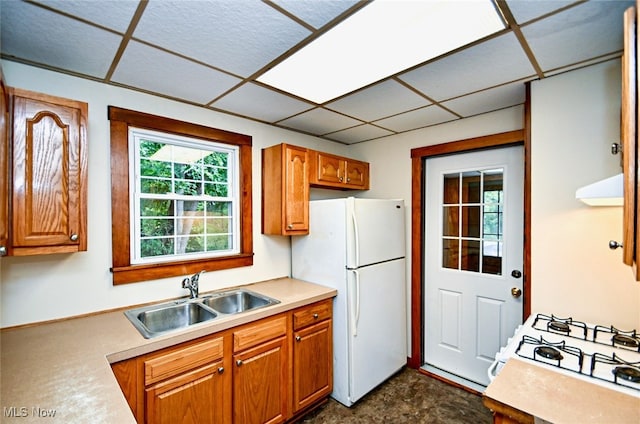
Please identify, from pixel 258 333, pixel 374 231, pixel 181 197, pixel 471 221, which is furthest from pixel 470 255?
pixel 181 197

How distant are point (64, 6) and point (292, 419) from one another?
2.68m

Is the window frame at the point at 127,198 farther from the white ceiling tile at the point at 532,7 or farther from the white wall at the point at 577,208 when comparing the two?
the white wall at the point at 577,208

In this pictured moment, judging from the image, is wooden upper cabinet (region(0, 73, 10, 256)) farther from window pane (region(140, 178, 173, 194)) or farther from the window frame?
window pane (region(140, 178, 173, 194))

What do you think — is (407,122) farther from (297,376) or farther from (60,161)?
(60,161)

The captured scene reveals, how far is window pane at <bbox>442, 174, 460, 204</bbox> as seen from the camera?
2775 mm

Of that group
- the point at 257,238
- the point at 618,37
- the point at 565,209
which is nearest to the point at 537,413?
the point at 565,209

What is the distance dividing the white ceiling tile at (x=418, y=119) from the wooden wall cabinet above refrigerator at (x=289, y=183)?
656 mm

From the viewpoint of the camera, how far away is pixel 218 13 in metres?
1.26

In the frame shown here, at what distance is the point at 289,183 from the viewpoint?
8.24ft

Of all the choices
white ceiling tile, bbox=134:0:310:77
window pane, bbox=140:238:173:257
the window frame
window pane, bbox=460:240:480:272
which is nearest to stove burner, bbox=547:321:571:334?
window pane, bbox=460:240:480:272

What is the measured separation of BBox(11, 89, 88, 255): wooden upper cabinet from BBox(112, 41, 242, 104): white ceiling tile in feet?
1.16

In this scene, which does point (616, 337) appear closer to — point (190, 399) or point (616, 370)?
point (616, 370)

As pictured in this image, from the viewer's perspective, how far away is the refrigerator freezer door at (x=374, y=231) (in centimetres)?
239

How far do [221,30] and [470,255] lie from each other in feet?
8.38
